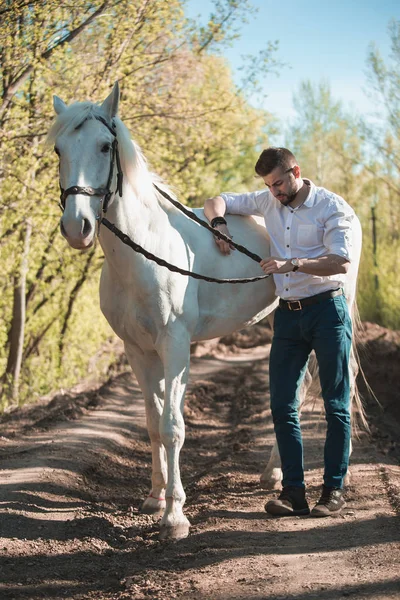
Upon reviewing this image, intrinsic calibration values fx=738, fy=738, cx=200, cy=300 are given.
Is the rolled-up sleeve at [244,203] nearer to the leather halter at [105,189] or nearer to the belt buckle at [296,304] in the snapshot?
the belt buckle at [296,304]

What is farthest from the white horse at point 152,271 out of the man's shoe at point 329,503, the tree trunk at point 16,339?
the tree trunk at point 16,339

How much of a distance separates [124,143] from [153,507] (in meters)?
2.49

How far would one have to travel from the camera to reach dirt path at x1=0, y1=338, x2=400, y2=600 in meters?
3.57

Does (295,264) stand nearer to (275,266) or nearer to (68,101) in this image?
(275,266)

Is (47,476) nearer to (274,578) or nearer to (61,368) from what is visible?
(274,578)

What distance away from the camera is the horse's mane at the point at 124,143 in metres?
4.35

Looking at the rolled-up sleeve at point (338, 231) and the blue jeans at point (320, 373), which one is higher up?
the rolled-up sleeve at point (338, 231)

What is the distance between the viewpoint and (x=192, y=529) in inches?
181

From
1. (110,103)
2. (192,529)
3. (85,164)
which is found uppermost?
(110,103)

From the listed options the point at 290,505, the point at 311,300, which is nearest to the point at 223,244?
the point at 311,300

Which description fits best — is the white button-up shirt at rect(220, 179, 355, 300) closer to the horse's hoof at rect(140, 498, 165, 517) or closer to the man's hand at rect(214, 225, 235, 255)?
the man's hand at rect(214, 225, 235, 255)

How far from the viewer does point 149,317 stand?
4.70 meters

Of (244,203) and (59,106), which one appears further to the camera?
(244,203)

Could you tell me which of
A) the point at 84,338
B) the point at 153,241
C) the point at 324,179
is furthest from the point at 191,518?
the point at 324,179
